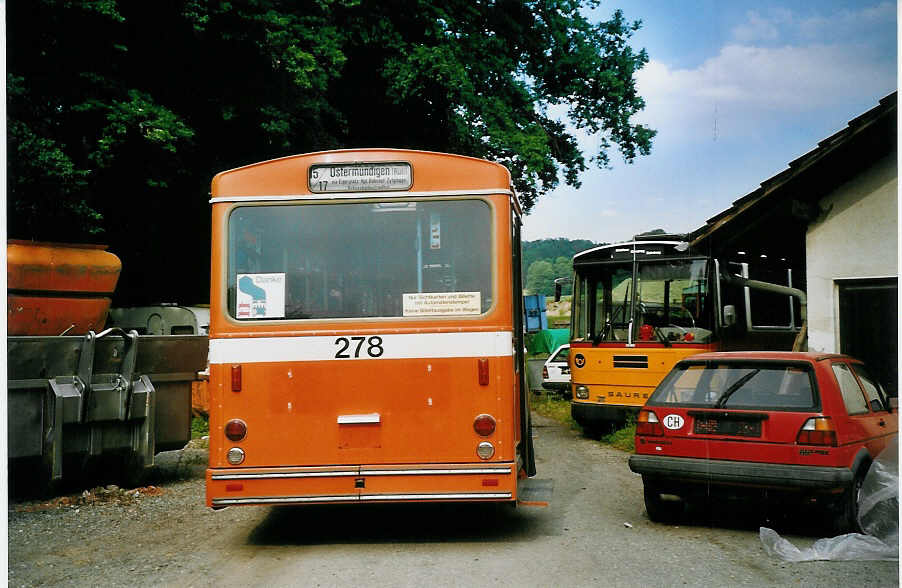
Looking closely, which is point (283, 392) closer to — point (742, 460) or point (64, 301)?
point (742, 460)

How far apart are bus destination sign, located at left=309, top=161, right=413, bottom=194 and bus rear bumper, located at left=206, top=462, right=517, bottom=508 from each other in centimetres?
219

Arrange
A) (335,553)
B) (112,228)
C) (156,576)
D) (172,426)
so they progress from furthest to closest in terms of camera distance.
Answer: (112,228) → (172,426) → (335,553) → (156,576)

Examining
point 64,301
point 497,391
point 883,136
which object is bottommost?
point 497,391

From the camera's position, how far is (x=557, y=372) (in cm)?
2188

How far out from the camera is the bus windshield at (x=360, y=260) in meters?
6.97

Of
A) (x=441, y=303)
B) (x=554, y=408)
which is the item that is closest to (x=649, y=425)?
(x=441, y=303)

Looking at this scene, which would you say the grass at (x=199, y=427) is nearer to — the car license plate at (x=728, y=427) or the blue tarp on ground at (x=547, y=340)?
the car license plate at (x=728, y=427)

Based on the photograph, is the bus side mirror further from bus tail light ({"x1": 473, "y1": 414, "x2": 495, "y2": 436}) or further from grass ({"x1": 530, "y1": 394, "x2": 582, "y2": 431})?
bus tail light ({"x1": 473, "y1": 414, "x2": 495, "y2": 436})

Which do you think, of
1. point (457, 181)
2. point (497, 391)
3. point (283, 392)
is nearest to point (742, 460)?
point (497, 391)

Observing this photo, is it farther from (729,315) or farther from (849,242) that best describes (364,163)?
(729,315)

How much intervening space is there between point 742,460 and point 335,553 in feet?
10.8

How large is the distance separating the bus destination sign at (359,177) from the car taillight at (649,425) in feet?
9.42

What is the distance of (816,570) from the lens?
20.7 feet

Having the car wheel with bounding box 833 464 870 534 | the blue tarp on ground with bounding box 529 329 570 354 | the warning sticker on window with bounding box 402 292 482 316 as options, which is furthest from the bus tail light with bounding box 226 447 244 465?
the blue tarp on ground with bounding box 529 329 570 354
